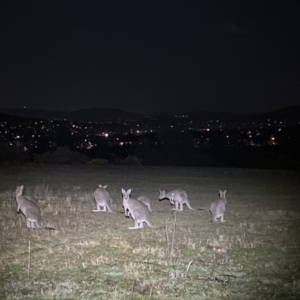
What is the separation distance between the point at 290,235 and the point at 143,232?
3.88 meters

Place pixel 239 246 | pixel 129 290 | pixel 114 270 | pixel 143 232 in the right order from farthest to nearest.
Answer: pixel 143 232 → pixel 239 246 → pixel 114 270 → pixel 129 290

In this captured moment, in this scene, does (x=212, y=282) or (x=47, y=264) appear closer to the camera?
(x=212, y=282)

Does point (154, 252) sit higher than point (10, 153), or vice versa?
point (10, 153)

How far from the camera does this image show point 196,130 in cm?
6738

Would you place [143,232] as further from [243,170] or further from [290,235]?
[243,170]

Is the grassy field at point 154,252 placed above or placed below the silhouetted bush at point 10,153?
below

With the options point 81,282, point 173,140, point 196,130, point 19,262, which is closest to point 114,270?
point 81,282

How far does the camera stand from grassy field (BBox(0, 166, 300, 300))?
7.08 metres

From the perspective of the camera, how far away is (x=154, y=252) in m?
9.03

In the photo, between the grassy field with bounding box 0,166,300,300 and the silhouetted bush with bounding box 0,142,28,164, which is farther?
the silhouetted bush with bounding box 0,142,28,164

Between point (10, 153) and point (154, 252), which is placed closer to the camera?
point (154, 252)

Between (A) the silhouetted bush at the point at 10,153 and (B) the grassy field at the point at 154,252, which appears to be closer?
(B) the grassy field at the point at 154,252

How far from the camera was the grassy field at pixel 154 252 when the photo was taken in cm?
708

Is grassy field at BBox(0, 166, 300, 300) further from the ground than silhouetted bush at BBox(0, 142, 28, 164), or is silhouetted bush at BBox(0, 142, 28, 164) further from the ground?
silhouetted bush at BBox(0, 142, 28, 164)
